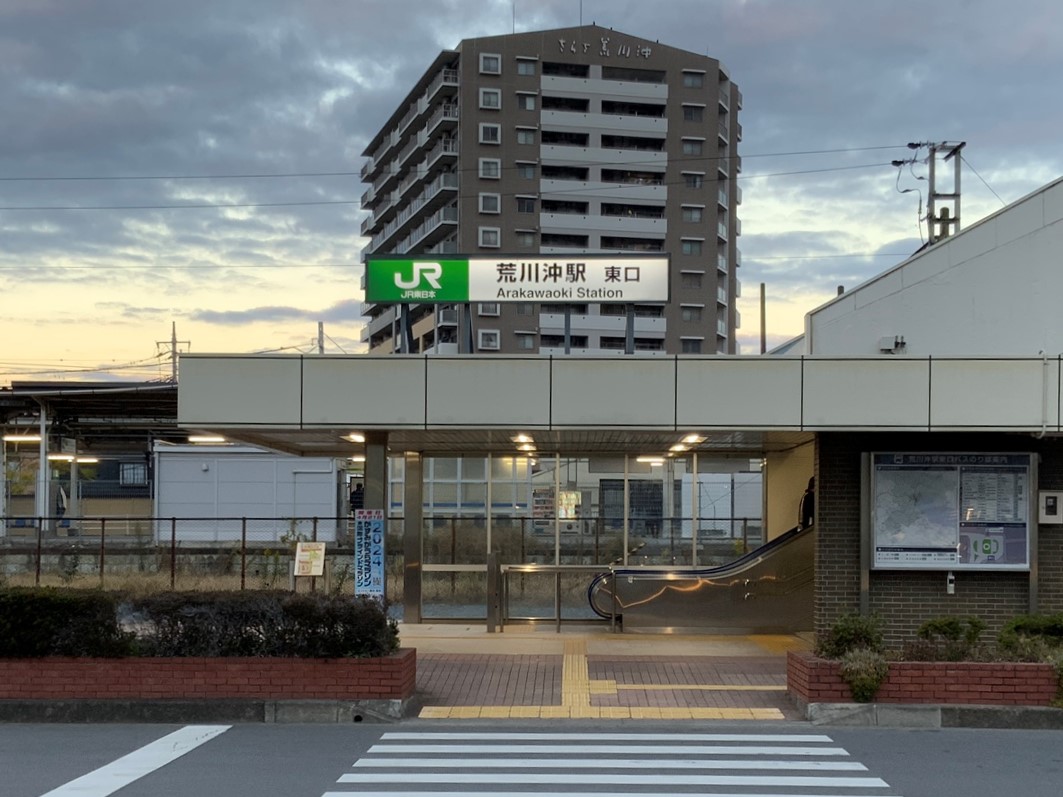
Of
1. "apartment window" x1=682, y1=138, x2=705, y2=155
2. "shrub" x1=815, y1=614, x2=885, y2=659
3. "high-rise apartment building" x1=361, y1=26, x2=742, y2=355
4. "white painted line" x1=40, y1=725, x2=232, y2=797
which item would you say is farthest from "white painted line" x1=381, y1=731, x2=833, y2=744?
"apartment window" x1=682, y1=138, x2=705, y2=155

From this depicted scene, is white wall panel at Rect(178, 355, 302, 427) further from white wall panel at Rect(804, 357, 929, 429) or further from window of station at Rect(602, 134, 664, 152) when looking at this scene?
window of station at Rect(602, 134, 664, 152)

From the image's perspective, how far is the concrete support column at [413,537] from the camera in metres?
17.6

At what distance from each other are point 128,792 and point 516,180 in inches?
2913

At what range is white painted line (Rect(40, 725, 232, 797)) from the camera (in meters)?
8.23

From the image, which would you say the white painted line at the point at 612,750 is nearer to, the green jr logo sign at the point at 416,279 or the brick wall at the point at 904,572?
the brick wall at the point at 904,572

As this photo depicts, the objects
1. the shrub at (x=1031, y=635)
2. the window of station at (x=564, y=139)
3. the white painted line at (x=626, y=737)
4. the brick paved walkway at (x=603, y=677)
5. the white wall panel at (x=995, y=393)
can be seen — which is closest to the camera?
the white painted line at (x=626, y=737)

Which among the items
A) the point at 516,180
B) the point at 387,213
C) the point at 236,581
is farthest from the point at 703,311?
the point at 236,581

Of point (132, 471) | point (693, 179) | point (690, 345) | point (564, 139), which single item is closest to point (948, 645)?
point (132, 471)

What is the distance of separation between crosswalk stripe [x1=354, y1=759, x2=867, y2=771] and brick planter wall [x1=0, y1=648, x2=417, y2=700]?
64.5 inches

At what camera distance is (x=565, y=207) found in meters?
81.5

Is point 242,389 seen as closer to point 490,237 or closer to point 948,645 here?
point 948,645

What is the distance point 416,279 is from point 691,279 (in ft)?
223

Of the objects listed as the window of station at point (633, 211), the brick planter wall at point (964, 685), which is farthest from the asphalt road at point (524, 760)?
the window of station at point (633, 211)

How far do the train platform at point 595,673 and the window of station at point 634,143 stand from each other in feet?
226
